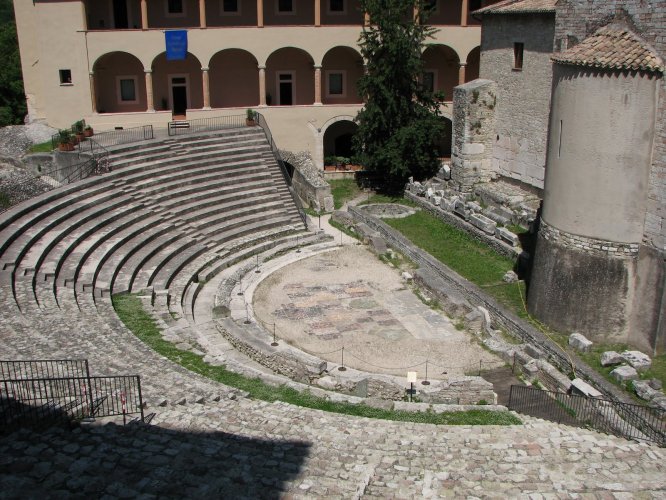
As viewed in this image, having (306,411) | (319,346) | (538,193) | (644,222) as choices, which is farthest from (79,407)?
Answer: (538,193)

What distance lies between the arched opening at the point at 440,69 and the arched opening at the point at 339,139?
15.8 feet

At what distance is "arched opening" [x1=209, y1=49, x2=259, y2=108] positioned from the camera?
36531 mm

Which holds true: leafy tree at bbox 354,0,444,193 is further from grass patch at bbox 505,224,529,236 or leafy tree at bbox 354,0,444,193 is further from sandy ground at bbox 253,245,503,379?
sandy ground at bbox 253,245,503,379

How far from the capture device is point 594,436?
14.0m

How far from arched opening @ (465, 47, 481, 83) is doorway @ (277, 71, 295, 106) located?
9602 mm

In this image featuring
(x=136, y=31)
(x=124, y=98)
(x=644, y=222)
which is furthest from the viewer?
(x=124, y=98)

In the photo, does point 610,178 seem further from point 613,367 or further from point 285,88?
point 285,88

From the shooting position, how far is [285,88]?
3769 cm

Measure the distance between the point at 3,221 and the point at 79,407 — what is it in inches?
410

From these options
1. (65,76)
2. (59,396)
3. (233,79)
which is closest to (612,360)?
(59,396)

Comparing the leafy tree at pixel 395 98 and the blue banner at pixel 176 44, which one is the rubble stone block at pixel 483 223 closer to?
the leafy tree at pixel 395 98

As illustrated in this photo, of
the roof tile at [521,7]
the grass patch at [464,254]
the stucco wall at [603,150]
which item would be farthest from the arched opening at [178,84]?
the stucco wall at [603,150]

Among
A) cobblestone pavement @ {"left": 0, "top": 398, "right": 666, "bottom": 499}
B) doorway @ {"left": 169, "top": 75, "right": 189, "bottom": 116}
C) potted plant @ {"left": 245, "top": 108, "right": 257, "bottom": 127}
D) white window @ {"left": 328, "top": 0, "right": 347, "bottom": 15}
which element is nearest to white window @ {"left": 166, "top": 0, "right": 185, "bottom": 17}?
doorway @ {"left": 169, "top": 75, "right": 189, "bottom": 116}

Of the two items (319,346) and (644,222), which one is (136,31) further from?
(644,222)
